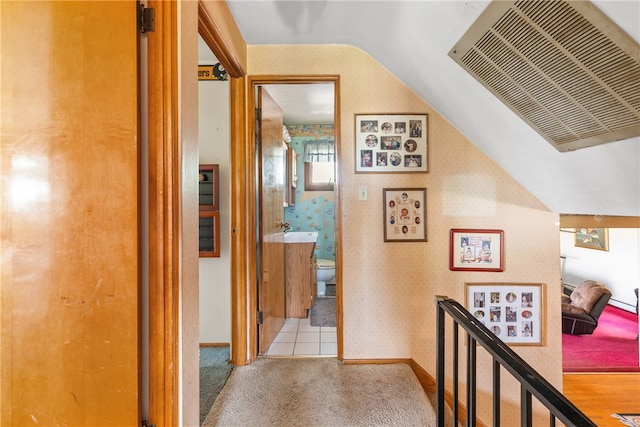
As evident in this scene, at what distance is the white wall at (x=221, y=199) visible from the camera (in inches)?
95.9

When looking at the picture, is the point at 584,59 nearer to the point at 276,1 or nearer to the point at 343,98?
the point at 343,98

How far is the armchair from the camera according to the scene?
13.4 ft

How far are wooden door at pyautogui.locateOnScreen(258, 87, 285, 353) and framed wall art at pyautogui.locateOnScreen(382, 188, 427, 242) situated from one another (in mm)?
930

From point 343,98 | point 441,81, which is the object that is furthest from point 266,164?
point 441,81

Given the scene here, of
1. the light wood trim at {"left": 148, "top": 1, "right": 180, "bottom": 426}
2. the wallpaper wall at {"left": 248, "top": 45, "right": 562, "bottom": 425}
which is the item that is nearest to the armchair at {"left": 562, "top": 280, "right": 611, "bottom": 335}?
the wallpaper wall at {"left": 248, "top": 45, "right": 562, "bottom": 425}

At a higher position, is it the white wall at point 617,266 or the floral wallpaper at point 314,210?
the floral wallpaper at point 314,210

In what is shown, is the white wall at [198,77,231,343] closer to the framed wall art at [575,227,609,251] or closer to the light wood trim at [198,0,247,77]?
the light wood trim at [198,0,247,77]

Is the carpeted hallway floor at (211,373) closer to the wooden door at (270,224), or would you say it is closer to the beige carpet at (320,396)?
the beige carpet at (320,396)

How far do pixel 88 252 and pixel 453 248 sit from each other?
2117 mm

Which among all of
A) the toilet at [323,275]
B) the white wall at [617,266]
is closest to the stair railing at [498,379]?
the toilet at [323,275]

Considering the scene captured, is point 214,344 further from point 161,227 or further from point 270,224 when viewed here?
point 161,227

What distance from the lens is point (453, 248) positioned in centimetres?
218

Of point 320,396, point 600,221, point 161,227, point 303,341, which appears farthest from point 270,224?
point 600,221

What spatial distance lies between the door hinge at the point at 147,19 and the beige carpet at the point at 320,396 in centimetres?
181
